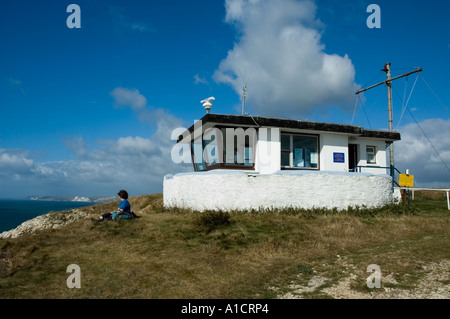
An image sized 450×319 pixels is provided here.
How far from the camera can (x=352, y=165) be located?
847 inches

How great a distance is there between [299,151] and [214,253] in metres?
11.1

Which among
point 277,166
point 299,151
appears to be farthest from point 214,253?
point 299,151

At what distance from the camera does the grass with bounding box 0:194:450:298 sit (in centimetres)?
705

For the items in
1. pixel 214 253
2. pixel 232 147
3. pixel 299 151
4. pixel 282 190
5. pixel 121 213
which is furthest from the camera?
pixel 299 151

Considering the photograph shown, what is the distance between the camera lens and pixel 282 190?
603 inches

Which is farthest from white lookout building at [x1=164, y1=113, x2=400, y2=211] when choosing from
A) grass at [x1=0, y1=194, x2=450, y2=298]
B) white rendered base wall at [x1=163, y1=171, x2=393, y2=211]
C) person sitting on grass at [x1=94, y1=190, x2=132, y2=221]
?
person sitting on grass at [x1=94, y1=190, x2=132, y2=221]

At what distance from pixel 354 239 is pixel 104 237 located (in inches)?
352

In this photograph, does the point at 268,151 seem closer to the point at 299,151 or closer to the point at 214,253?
the point at 299,151

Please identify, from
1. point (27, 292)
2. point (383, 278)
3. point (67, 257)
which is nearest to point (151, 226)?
point (67, 257)

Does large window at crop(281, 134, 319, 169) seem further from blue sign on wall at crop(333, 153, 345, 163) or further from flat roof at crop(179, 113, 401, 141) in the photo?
blue sign on wall at crop(333, 153, 345, 163)

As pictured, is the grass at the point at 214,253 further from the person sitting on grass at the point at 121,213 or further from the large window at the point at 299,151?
the large window at the point at 299,151

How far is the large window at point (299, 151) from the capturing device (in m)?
18.4
